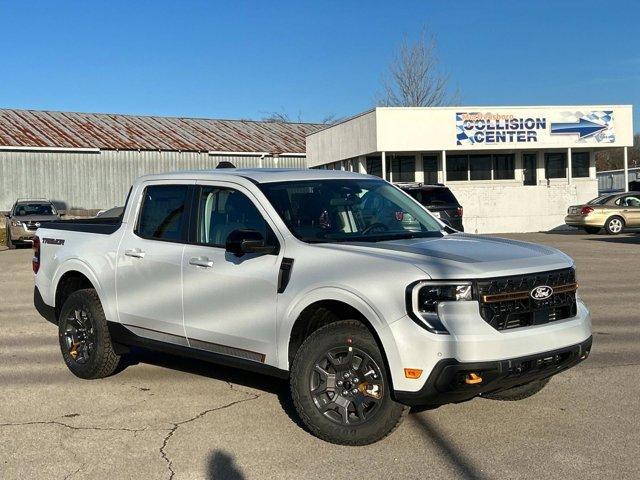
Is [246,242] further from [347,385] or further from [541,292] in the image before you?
[541,292]

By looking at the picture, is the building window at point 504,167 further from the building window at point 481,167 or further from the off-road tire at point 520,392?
the off-road tire at point 520,392

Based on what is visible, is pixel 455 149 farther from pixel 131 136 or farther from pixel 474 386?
pixel 474 386

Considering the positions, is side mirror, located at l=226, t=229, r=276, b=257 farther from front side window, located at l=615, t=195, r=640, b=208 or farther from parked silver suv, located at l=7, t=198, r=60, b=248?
front side window, located at l=615, t=195, r=640, b=208

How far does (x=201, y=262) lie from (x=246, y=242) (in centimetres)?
69

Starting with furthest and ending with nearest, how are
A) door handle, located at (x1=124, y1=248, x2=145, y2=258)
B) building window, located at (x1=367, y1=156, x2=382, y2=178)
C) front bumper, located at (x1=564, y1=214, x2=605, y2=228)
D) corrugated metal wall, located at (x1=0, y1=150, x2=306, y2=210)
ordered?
corrugated metal wall, located at (x1=0, y1=150, x2=306, y2=210)
building window, located at (x1=367, y1=156, x2=382, y2=178)
front bumper, located at (x1=564, y1=214, x2=605, y2=228)
door handle, located at (x1=124, y1=248, x2=145, y2=258)

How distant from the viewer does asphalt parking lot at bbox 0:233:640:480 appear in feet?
15.0

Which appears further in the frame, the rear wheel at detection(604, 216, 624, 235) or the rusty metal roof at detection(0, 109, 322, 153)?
the rusty metal roof at detection(0, 109, 322, 153)

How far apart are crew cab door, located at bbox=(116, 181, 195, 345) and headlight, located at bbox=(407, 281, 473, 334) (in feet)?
7.10

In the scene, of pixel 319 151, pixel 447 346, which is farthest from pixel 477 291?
pixel 319 151

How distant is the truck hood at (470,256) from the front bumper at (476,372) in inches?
20.9

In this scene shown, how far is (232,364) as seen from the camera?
5.63m

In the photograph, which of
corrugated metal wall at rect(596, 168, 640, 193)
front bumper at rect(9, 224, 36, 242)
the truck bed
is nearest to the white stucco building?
front bumper at rect(9, 224, 36, 242)

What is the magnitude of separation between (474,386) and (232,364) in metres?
1.91

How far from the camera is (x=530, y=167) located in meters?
32.4
